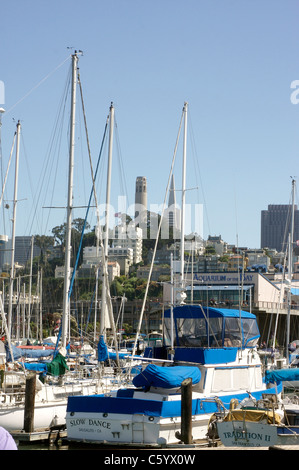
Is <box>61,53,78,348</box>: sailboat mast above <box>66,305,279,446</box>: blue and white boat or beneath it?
above

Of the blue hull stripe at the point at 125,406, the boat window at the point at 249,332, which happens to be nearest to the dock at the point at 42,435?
the blue hull stripe at the point at 125,406

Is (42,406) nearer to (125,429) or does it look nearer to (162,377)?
(125,429)

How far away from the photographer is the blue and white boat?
21.1 meters

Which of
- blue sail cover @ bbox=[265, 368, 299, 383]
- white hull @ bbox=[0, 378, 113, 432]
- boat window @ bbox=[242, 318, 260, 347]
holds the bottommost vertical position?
white hull @ bbox=[0, 378, 113, 432]

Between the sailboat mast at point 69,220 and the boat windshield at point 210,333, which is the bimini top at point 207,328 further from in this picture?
the sailboat mast at point 69,220

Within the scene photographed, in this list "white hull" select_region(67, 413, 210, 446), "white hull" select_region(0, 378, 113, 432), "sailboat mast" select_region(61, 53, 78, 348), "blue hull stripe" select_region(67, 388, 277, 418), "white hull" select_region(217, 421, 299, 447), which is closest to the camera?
"white hull" select_region(217, 421, 299, 447)

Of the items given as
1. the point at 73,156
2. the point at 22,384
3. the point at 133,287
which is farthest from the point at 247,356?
the point at 133,287

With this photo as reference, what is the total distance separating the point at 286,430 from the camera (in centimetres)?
1981

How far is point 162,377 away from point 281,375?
928cm

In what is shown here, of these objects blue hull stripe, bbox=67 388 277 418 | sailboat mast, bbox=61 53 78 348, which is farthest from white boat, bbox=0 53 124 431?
blue hull stripe, bbox=67 388 277 418

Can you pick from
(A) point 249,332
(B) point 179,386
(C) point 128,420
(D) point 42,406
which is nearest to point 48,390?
(D) point 42,406

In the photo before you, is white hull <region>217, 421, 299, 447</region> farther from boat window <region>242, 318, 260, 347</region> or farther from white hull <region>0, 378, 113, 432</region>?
white hull <region>0, 378, 113, 432</region>

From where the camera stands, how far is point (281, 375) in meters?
29.7

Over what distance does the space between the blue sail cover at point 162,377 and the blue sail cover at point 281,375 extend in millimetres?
7418
